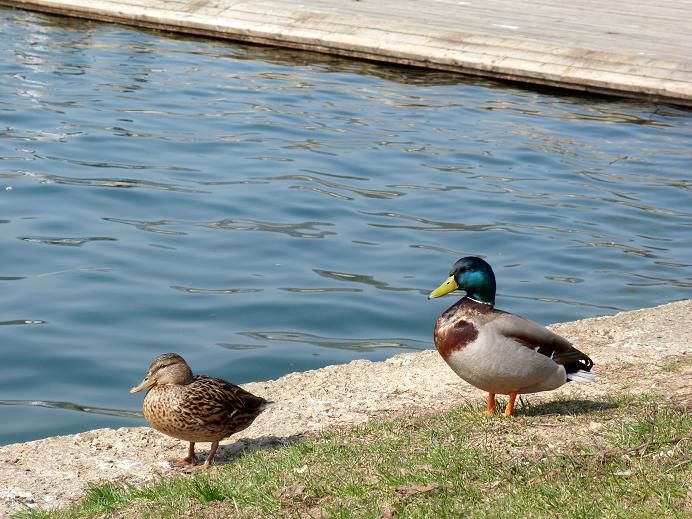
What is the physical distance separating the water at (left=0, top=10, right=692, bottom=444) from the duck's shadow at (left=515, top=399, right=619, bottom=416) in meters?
2.29

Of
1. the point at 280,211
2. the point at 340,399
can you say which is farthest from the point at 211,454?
the point at 280,211

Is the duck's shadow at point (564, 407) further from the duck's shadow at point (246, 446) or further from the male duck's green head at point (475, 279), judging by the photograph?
the duck's shadow at point (246, 446)

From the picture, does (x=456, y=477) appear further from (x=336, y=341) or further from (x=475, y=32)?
(x=475, y=32)

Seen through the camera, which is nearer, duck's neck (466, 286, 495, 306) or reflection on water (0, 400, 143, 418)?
duck's neck (466, 286, 495, 306)

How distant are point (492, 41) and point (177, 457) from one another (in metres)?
14.3

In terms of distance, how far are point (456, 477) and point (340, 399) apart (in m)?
2.22

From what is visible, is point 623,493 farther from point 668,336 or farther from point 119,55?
point 119,55

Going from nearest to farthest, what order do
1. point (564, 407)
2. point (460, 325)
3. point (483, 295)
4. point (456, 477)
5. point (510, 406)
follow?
point (456, 477), point (460, 325), point (510, 406), point (483, 295), point (564, 407)

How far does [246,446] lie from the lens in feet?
22.2

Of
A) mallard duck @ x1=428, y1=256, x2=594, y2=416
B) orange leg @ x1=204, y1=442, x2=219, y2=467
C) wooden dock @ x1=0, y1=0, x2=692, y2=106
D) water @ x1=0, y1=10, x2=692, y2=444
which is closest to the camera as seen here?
mallard duck @ x1=428, y1=256, x2=594, y2=416

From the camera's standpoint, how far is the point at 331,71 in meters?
19.8

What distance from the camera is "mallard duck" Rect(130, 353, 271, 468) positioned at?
6246 millimetres

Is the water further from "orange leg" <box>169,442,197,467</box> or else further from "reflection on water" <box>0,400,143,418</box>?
"orange leg" <box>169,442,197,467</box>

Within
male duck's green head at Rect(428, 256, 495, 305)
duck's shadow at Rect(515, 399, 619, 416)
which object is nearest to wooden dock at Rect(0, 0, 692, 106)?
duck's shadow at Rect(515, 399, 619, 416)
